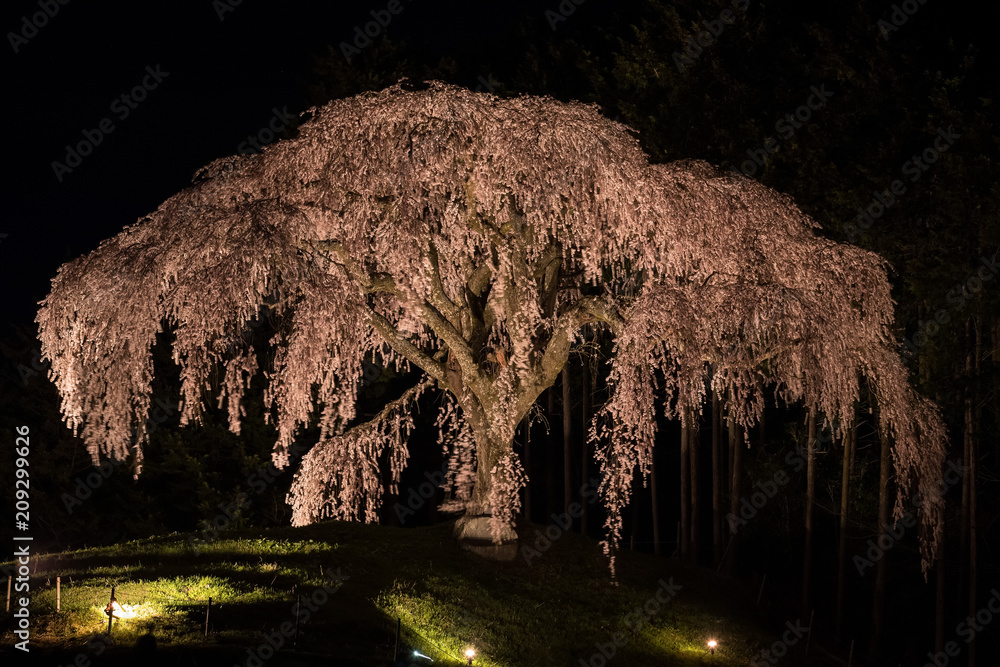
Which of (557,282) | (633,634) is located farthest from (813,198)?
(633,634)

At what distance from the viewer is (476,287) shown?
11.9 metres

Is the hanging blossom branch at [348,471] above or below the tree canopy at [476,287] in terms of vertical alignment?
below

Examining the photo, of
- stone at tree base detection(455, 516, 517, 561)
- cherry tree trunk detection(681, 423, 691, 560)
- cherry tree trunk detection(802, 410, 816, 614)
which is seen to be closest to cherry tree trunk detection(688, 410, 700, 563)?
cherry tree trunk detection(681, 423, 691, 560)

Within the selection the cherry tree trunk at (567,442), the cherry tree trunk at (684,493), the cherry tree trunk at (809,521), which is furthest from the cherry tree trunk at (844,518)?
the cherry tree trunk at (567,442)

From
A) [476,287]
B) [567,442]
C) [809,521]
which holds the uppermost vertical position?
[476,287]

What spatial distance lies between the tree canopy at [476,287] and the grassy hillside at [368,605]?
2.64ft

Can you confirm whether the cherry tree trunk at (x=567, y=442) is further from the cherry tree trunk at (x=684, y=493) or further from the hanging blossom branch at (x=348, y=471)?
the hanging blossom branch at (x=348, y=471)

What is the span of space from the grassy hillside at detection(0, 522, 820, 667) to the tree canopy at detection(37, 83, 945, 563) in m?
0.80

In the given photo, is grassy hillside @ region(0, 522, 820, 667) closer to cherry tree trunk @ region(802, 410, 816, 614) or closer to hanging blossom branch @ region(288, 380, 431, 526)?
hanging blossom branch @ region(288, 380, 431, 526)

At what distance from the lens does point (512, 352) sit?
38.4 feet

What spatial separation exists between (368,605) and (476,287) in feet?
13.8

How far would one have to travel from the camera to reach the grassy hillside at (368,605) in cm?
751

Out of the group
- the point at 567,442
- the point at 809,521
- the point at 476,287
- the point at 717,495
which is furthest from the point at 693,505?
the point at 476,287

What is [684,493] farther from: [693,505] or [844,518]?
[844,518]
